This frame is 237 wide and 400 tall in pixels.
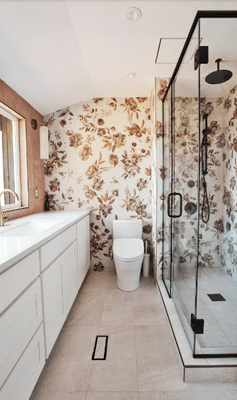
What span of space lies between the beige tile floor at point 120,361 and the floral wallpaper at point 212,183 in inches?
22.4

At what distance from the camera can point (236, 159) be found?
150 centimetres

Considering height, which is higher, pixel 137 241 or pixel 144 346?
pixel 137 241

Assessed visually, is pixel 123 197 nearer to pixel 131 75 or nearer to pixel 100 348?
pixel 131 75

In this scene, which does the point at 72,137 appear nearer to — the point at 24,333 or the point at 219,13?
the point at 219,13

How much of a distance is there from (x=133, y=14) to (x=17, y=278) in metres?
1.72

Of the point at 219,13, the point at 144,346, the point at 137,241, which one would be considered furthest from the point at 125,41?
the point at 144,346

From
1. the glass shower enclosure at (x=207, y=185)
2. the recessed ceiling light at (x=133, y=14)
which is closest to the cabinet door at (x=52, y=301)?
the glass shower enclosure at (x=207, y=185)

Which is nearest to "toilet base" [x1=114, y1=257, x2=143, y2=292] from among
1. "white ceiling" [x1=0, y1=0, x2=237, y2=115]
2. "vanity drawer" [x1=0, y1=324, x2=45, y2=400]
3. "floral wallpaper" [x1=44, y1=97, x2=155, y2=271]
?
"floral wallpaper" [x1=44, y1=97, x2=155, y2=271]

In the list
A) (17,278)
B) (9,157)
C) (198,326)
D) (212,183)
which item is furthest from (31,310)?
(9,157)

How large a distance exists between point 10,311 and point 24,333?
199mm

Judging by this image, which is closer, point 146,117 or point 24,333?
point 24,333

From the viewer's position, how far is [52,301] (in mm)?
1299

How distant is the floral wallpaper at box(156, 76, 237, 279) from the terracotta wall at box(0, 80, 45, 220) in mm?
1494

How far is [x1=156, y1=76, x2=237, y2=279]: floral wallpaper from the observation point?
1.35 m
